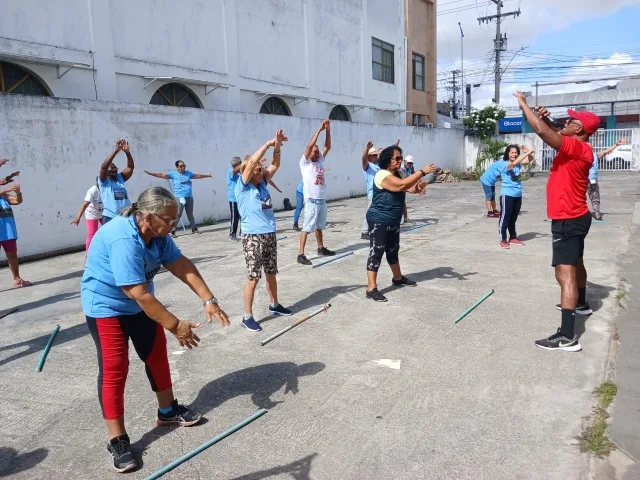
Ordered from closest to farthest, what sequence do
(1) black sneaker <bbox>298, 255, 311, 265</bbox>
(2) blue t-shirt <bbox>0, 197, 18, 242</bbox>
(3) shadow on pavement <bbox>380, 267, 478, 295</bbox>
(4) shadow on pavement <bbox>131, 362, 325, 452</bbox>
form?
1. (4) shadow on pavement <bbox>131, 362, 325, 452</bbox>
2. (3) shadow on pavement <bbox>380, 267, 478, 295</bbox>
3. (2) blue t-shirt <bbox>0, 197, 18, 242</bbox>
4. (1) black sneaker <bbox>298, 255, 311, 265</bbox>

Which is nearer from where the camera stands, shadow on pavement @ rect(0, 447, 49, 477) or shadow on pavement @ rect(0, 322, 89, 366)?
shadow on pavement @ rect(0, 447, 49, 477)

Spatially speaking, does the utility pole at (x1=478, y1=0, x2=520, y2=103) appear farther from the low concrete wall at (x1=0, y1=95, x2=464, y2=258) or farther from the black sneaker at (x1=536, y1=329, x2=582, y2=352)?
the black sneaker at (x1=536, y1=329, x2=582, y2=352)

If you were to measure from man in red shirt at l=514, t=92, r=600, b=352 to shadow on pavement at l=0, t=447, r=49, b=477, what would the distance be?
380cm

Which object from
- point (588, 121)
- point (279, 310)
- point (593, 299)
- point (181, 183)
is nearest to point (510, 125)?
point (181, 183)

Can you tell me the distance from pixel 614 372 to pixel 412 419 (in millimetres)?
1705

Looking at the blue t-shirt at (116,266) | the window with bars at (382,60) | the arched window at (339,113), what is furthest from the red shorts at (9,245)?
the window with bars at (382,60)

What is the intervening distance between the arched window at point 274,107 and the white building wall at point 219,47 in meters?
0.31

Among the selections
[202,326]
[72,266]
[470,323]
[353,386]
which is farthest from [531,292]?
[72,266]

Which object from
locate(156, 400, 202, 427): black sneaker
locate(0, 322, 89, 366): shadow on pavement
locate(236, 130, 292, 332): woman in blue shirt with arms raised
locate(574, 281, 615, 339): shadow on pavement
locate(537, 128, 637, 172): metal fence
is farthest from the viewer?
locate(537, 128, 637, 172): metal fence

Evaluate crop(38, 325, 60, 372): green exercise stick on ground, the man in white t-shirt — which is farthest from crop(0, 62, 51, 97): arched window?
crop(38, 325, 60, 372): green exercise stick on ground

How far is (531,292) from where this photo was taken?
618 cm

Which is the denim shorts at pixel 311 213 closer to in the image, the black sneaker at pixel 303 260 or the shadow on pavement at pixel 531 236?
the black sneaker at pixel 303 260

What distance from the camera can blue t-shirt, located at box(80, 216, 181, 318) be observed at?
2807 mm

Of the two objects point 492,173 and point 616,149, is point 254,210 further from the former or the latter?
point 616,149
